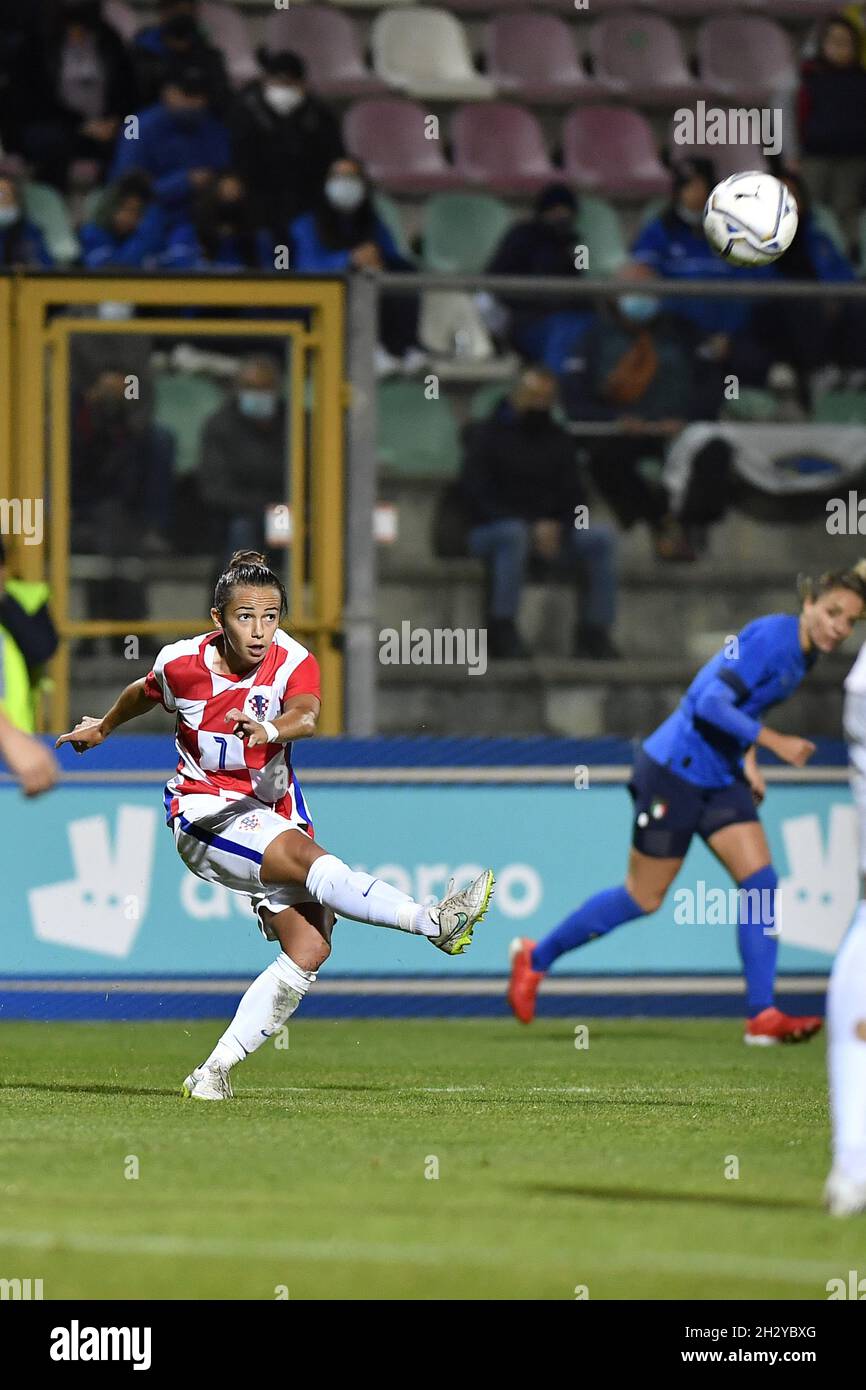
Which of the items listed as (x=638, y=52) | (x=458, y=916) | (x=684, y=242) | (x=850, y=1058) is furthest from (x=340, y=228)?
(x=850, y=1058)

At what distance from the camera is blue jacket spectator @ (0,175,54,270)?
51.2 feet

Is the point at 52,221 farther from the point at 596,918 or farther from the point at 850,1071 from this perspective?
the point at 850,1071

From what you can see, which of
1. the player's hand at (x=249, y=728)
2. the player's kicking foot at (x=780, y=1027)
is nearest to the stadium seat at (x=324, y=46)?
the player's kicking foot at (x=780, y=1027)

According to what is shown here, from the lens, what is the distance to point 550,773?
1291cm

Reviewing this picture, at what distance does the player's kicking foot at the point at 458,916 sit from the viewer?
26.9ft

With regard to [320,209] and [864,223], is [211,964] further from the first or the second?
[864,223]

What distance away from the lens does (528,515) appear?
13609mm

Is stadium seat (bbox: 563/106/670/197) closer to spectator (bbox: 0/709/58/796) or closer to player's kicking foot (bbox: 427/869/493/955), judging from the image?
player's kicking foot (bbox: 427/869/493/955)

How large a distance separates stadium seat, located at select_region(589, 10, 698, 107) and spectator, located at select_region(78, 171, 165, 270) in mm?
4446

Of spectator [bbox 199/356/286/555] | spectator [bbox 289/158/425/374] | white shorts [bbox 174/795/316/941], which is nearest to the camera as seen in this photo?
white shorts [bbox 174/795/316/941]

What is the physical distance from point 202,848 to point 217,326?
4740 mm

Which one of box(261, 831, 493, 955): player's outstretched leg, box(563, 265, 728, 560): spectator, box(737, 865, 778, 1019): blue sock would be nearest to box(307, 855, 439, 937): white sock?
box(261, 831, 493, 955): player's outstretched leg

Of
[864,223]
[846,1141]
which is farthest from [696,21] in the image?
[846,1141]
